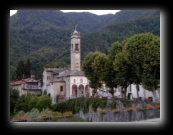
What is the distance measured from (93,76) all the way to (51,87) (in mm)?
14369

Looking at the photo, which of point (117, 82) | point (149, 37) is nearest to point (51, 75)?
point (117, 82)

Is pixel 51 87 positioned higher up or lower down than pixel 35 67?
lower down

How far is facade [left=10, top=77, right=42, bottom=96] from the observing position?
34.5 m

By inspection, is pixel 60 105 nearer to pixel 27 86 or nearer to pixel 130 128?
pixel 27 86

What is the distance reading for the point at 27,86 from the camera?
36.4 metres

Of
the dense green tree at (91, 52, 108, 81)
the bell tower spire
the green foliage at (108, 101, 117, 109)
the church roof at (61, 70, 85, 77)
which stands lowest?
the green foliage at (108, 101, 117, 109)

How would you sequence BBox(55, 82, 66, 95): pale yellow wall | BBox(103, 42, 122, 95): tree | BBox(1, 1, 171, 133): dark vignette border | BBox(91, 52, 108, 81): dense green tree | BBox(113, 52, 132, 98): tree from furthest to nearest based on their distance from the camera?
BBox(55, 82, 66, 95): pale yellow wall → BBox(91, 52, 108, 81): dense green tree → BBox(103, 42, 122, 95): tree → BBox(113, 52, 132, 98): tree → BBox(1, 1, 171, 133): dark vignette border

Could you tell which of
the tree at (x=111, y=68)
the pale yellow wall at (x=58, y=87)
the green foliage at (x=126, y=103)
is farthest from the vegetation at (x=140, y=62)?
the pale yellow wall at (x=58, y=87)

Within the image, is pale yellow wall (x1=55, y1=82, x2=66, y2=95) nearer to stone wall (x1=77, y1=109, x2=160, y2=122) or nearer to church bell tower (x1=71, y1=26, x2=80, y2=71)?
church bell tower (x1=71, y1=26, x2=80, y2=71)

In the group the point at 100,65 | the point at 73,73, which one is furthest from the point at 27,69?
the point at 100,65

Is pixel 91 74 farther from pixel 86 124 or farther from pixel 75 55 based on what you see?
pixel 86 124

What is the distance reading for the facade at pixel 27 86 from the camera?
113 feet

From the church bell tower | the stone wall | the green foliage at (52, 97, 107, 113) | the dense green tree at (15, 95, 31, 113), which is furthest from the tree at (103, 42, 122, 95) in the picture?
the church bell tower
